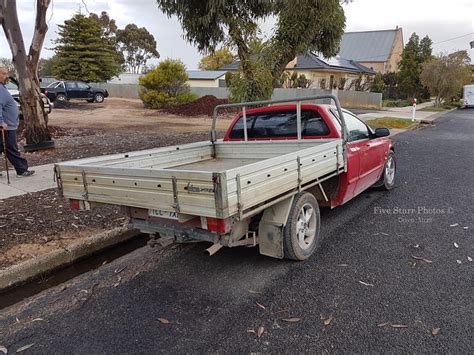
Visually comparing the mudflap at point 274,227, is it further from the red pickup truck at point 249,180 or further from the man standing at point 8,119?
the man standing at point 8,119

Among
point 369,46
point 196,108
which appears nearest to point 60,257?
point 196,108

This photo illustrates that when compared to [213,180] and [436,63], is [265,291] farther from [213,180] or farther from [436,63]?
[436,63]

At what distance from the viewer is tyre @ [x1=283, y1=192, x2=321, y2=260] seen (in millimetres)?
3758

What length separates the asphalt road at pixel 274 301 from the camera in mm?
2744

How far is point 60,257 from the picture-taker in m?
4.29

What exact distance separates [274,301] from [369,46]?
61673 millimetres

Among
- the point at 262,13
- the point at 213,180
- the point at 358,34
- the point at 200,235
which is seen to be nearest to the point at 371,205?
the point at 200,235

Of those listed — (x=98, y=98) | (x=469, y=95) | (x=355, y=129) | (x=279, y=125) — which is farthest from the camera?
(x=469, y=95)

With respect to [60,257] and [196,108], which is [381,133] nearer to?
[60,257]

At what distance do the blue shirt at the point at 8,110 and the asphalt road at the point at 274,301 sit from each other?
171 inches

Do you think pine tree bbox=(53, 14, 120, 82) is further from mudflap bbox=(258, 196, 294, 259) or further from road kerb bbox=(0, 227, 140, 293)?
mudflap bbox=(258, 196, 294, 259)

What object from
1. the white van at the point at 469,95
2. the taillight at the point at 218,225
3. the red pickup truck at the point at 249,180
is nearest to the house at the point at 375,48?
the white van at the point at 469,95

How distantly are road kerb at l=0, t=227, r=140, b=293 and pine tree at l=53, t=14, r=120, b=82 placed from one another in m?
40.3

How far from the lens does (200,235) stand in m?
3.38
